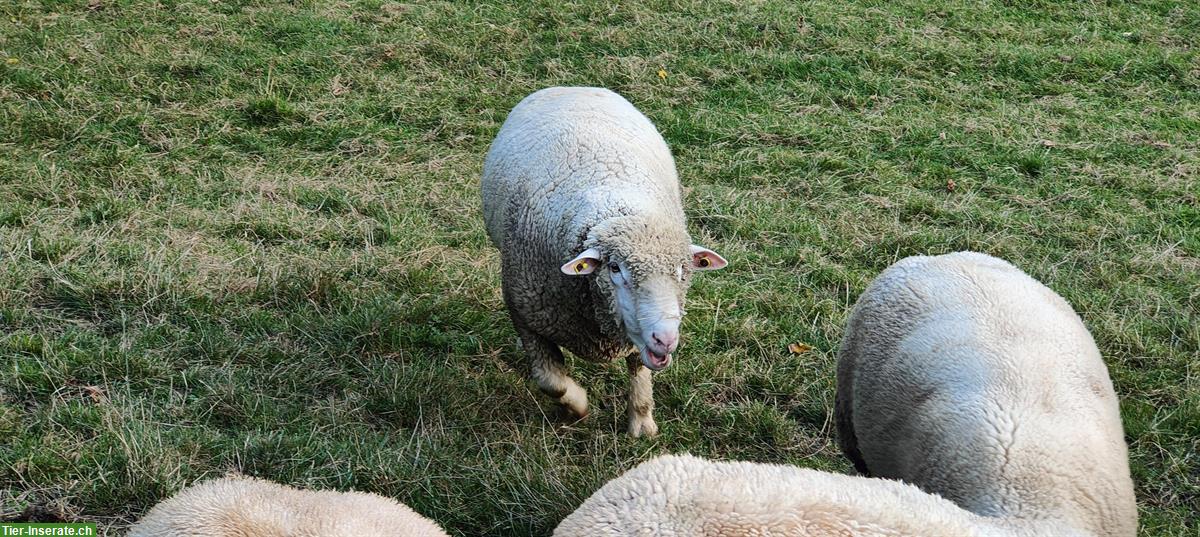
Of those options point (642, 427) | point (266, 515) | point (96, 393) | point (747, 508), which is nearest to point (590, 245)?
point (642, 427)

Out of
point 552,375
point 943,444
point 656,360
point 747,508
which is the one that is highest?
point 747,508

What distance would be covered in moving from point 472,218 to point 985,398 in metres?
3.77

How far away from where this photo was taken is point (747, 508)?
210 centimetres

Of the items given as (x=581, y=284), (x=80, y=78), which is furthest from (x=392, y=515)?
(x=80, y=78)

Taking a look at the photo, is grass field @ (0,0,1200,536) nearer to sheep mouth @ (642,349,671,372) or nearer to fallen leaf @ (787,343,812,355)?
fallen leaf @ (787,343,812,355)

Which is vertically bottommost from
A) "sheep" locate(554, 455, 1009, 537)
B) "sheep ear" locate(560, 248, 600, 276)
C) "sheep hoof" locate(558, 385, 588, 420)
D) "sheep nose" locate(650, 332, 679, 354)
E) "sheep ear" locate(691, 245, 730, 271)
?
"sheep hoof" locate(558, 385, 588, 420)

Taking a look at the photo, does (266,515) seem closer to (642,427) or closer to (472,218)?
(642,427)

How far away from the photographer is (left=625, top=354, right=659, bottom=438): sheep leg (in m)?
4.27

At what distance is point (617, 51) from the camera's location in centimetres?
889

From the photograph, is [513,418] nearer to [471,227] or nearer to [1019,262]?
[471,227]

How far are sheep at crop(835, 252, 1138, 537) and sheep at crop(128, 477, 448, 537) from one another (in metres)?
1.55

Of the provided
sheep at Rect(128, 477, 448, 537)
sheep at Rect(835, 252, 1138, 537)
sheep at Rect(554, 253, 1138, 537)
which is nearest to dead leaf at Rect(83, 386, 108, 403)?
sheep at Rect(128, 477, 448, 537)

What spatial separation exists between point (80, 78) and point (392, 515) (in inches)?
249

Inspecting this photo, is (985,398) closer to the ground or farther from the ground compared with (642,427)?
farther from the ground
